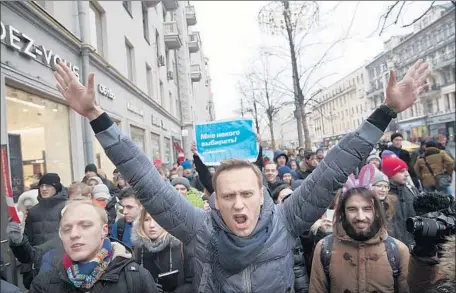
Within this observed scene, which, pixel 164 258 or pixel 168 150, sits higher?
pixel 168 150

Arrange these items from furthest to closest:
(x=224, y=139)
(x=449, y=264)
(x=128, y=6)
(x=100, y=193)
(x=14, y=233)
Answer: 1. (x=128, y=6)
2. (x=224, y=139)
3. (x=100, y=193)
4. (x=14, y=233)
5. (x=449, y=264)

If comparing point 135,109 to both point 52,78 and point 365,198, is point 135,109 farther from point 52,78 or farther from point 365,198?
point 365,198

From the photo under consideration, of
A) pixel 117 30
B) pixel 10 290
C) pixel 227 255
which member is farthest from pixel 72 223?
pixel 117 30

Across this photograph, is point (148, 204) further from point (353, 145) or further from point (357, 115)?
point (357, 115)

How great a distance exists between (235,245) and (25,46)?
6.51 m

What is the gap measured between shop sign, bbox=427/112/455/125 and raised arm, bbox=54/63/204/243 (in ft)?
174

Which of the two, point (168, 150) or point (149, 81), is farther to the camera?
point (168, 150)

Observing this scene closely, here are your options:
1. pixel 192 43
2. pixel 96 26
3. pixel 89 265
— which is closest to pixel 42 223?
pixel 89 265

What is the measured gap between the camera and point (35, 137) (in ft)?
25.5

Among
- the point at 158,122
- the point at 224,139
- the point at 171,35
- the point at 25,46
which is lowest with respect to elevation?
the point at 224,139

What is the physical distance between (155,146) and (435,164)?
600 inches

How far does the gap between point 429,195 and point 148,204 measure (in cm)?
165

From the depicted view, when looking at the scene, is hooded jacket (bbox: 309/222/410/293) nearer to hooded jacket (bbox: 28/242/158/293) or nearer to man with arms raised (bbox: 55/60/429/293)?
man with arms raised (bbox: 55/60/429/293)

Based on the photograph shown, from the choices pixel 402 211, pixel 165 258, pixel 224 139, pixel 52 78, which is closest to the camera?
pixel 165 258
